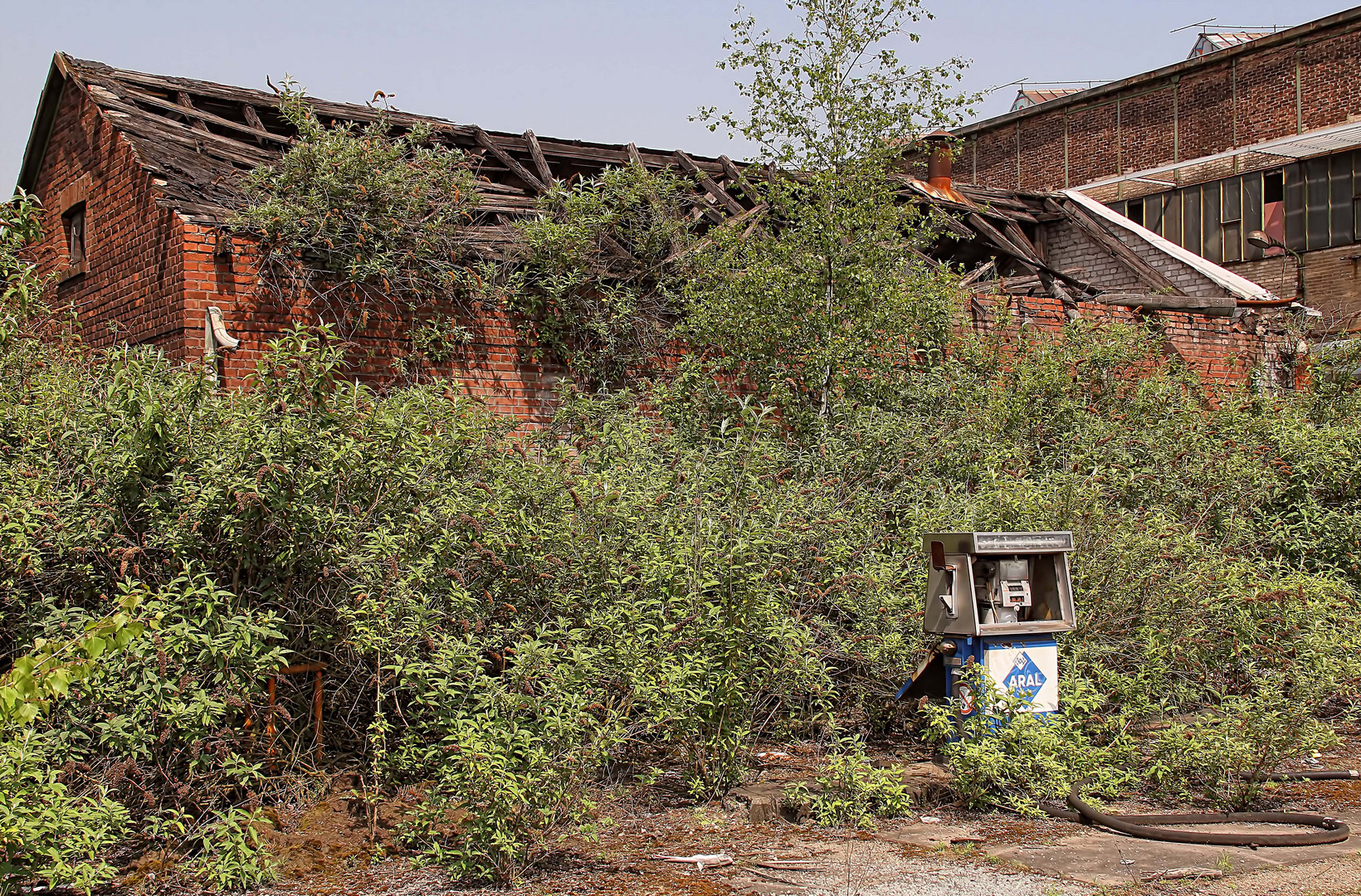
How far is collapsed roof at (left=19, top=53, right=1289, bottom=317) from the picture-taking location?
1005 cm

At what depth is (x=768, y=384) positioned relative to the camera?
33.0ft

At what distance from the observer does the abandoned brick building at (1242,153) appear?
77.4ft

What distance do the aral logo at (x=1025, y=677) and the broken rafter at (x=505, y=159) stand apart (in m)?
7.98

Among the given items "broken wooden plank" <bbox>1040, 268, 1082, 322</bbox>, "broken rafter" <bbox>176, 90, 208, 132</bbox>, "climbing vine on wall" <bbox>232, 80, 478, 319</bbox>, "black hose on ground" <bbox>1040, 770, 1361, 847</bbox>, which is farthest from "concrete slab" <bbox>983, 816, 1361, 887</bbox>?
"broken rafter" <bbox>176, 90, 208, 132</bbox>

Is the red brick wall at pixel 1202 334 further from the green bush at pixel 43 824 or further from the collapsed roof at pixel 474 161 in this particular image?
the green bush at pixel 43 824

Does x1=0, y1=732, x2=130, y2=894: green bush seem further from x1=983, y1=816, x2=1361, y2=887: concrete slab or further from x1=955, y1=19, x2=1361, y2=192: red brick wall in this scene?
x1=955, y1=19, x2=1361, y2=192: red brick wall

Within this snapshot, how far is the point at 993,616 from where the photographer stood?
6.46m

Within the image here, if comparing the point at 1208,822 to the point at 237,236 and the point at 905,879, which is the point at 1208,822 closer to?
the point at 905,879

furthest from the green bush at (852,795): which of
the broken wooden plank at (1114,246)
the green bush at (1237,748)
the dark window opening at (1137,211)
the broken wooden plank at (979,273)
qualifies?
the dark window opening at (1137,211)

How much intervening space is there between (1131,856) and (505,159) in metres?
9.92

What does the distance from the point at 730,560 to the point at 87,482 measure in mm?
3362

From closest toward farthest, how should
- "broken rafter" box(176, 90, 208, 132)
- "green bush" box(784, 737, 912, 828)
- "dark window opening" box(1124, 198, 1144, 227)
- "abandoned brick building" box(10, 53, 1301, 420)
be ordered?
"green bush" box(784, 737, 912, 828) < "abandoned brick building" box(10, 53, 1301, 420) < "broken rafter" box(176, 90, 208, 132) < "dark window opening" box(1124, 198, 1144, 227)

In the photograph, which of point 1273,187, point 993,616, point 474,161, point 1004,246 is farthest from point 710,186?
point 1273,187

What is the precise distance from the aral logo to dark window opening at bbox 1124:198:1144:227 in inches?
950
